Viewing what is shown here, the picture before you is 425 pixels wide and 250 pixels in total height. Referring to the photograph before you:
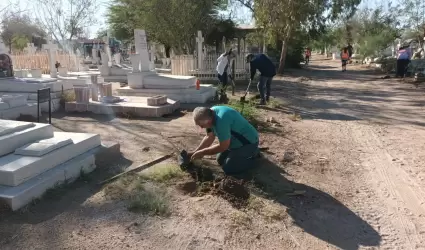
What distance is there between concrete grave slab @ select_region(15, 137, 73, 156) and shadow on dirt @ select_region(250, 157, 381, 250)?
2.29 metres

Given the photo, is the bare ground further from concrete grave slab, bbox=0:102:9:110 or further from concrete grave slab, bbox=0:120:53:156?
concrete grave slab, bbox=0:102:9:110

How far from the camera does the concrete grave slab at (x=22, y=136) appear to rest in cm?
457

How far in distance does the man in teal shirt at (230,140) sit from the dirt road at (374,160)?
2.59 ft

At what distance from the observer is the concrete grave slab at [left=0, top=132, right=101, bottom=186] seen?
160 inches

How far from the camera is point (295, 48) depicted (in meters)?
31.0

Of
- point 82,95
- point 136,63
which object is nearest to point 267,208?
point 82,95

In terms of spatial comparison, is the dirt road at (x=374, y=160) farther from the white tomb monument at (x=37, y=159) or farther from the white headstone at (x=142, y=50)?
the white headstone at (x=142, y=50)

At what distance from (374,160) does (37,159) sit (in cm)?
451

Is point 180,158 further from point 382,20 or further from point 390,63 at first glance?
point 382,20

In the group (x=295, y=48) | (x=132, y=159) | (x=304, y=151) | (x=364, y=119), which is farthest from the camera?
(x=295, y=48)

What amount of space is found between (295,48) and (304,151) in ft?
84.2

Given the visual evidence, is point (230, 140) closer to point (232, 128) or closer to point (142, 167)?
point (232, 128)

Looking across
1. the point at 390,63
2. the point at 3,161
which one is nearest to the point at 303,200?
the point at 3,161

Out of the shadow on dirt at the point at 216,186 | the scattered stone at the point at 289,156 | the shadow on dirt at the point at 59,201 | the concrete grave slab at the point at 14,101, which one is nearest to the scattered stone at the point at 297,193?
the shadow on dirt at the point at 216,186
